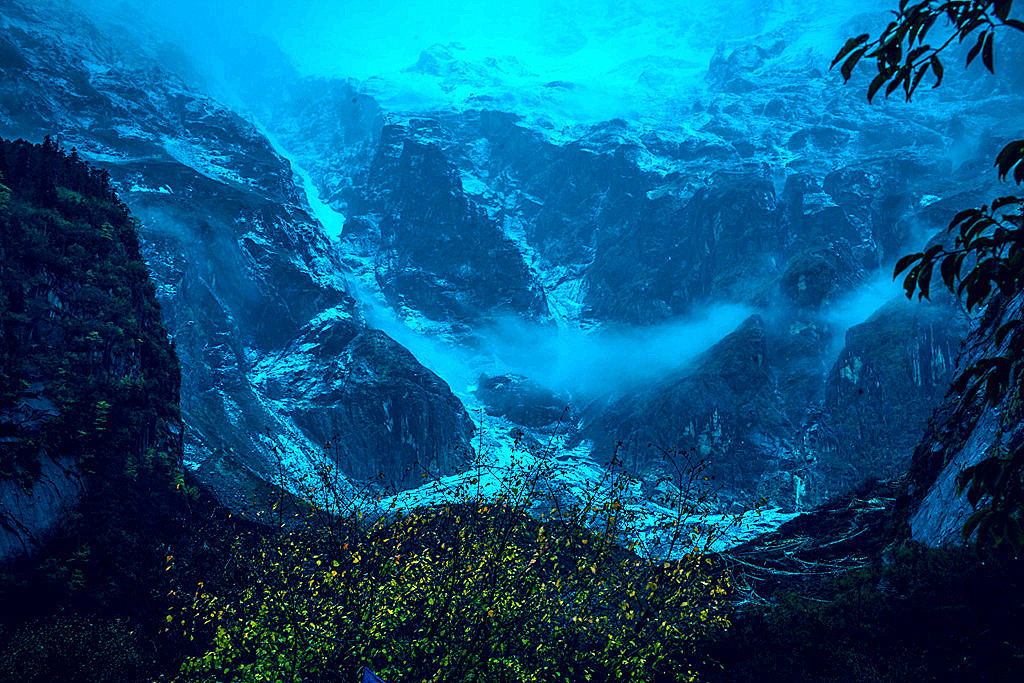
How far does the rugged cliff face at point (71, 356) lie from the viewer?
125 feet

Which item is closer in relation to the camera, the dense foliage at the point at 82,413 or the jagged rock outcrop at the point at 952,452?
the jagged rock outcrop at the point at 952,452

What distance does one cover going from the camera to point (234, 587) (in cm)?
3050

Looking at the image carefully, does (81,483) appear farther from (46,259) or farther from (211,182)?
(211,182)

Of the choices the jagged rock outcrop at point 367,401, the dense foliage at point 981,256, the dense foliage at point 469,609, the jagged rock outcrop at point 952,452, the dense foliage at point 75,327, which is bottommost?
the dense foliage at point 981,256

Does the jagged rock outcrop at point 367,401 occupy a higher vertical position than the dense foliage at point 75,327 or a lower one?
higher

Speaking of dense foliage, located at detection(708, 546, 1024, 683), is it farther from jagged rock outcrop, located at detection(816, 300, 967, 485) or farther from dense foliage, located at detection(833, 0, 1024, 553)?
jagged rock outcrop, located at detection(816, 300, 967, 485)

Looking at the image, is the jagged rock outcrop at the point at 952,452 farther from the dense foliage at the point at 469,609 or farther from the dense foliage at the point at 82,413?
the dense foliage at the point at 82,413

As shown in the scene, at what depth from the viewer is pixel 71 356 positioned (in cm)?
4634

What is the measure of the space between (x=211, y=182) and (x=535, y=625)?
204656 millimetres

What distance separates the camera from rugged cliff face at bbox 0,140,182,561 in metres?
38.0

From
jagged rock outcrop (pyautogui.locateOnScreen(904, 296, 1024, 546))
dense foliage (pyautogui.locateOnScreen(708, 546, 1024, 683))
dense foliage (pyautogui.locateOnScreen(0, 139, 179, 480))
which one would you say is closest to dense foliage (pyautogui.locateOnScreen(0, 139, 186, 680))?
dense foliage (pyautogui.locateOnScreen(0, 139, 179, 480))

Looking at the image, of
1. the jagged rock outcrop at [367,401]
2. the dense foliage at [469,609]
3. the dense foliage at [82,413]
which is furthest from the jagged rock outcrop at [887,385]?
the dense foliage at [469,609]

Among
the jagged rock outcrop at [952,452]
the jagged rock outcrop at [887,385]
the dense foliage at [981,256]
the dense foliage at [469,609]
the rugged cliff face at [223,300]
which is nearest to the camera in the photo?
the dense foliage at [981,256]

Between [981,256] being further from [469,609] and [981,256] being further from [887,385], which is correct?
[887,385]
